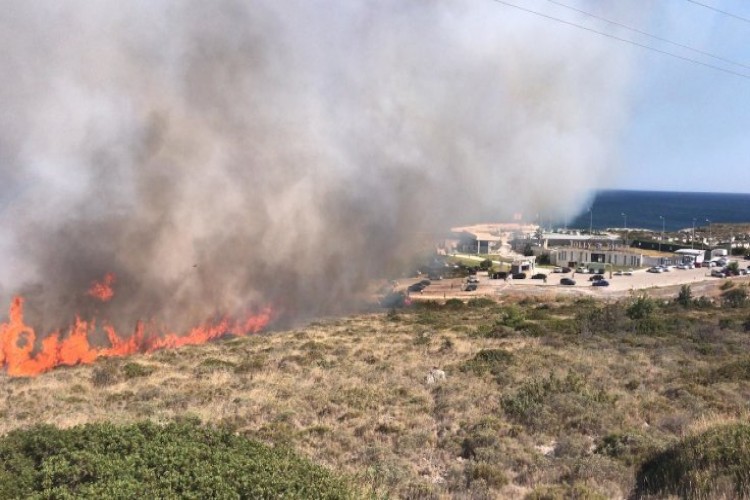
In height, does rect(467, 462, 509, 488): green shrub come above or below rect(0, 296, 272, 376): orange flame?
above

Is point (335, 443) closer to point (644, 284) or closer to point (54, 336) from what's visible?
point (54, 336)

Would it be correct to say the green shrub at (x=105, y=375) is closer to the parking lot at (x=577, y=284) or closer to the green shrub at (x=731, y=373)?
the green shrub at (x=731, y=373)

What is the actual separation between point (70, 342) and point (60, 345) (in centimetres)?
43

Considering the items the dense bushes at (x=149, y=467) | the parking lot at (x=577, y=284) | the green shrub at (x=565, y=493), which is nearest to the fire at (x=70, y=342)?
the dense bushes at (x=149, y=467)

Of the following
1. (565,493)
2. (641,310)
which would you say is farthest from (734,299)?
(565,493)

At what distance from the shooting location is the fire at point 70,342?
23056 mm

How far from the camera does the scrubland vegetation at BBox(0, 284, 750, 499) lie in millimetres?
8125

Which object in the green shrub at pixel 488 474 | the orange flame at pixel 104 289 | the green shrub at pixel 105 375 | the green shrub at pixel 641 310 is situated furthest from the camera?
the green shrub at pixel 641 310

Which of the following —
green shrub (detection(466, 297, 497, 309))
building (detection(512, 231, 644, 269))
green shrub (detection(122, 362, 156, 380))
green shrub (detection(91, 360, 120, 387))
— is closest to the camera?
green shrub (detection(91, 360, 120, 387))

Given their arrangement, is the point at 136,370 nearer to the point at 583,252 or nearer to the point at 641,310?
the point at 641,310

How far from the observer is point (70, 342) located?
2475 cm

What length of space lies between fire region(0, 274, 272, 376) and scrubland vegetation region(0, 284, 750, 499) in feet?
9.94

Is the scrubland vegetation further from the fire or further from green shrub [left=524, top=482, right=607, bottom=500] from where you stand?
the fire

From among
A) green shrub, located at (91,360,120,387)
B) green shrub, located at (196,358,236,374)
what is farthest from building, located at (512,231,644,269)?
green shrub, located at (91,360,120,387)
